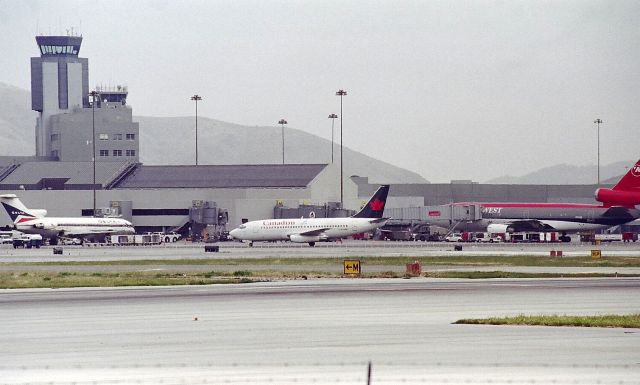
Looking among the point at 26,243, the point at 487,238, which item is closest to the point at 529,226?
the point at 487,238

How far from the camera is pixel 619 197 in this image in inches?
6093

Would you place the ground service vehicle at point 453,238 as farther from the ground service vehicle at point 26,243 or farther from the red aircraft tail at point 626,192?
the ground service vehicle at point 26,243

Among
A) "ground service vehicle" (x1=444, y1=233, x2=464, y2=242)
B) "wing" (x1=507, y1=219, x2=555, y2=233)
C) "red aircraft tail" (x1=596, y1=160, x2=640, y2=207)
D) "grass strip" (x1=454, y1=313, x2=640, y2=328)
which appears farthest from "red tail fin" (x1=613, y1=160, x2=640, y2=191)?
"grass strip" (x1=454, y1=313, x2=640, y2=328)

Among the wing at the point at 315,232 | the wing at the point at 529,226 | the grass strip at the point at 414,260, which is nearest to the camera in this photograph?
the grass strip at the point at 414,260

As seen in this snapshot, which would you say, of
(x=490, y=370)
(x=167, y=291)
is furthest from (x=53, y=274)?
(x=490, y=370)

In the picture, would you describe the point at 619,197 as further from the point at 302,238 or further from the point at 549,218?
the point at 302,238

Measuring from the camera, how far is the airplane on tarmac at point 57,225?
160m

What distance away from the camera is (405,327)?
134 ft

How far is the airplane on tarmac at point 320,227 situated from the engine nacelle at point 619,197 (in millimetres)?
34127

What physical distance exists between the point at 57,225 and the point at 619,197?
272 ft

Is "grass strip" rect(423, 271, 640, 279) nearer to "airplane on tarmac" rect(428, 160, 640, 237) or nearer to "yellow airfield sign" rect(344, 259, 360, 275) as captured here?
"yellow airfield sign" rect(344, 259, 360, 275)

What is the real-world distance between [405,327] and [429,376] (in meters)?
11.9

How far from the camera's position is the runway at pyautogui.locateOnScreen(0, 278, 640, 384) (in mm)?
29656

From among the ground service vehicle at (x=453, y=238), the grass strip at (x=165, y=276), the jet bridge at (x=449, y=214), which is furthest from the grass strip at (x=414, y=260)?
the jet bridge at (x=449, y=214)
